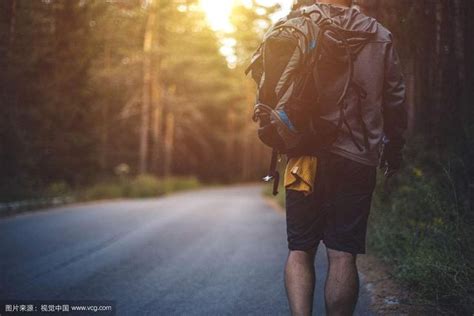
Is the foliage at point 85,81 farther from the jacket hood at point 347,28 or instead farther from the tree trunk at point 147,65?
the jacket hood at point 347,28

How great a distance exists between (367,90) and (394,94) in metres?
0.17

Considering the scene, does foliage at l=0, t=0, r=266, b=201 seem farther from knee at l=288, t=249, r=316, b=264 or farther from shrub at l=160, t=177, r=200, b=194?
knee at l=288, t=249, r=316, b=264

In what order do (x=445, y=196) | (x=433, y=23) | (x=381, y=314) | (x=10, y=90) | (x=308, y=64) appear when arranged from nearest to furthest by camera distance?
1. (x=308, y=64)
2. (x=381, y=314)
3. (x=445, y=196)
4. (x=433, y=23)
5. (x=10, y=90)

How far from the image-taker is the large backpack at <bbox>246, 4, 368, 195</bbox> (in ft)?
8.96

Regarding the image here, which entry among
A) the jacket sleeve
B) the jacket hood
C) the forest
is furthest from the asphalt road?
the jacket hood

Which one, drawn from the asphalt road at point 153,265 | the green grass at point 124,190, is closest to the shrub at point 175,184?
the green grass at point 124,190

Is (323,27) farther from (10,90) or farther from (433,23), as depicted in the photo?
(10,90)

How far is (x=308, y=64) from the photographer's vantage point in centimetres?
274

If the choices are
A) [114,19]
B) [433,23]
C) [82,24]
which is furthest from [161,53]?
[433,23]

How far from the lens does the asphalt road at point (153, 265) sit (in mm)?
4035

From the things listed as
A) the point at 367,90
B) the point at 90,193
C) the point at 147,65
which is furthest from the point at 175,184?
the point at 367,90

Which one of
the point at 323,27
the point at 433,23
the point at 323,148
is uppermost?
the point at 433,23

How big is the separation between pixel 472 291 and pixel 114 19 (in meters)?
22.0

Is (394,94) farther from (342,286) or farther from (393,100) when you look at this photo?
(342,286)
